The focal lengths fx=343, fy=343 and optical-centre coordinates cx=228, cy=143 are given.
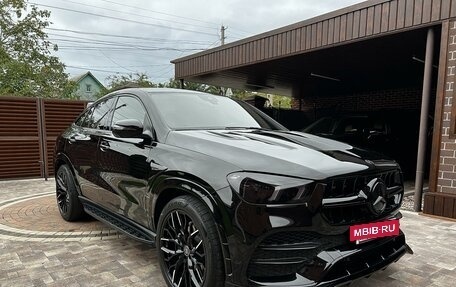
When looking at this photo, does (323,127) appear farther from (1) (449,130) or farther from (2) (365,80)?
(1) (449,130)

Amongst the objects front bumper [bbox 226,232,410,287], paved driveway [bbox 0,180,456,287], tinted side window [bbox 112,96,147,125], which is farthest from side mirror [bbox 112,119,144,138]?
front bumper [bbox 226,232,410,287]

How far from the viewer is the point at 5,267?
3.00 m

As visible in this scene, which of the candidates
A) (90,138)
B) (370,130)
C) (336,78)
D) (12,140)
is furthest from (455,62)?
(12,140)

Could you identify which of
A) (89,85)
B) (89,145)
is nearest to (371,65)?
(89,145)

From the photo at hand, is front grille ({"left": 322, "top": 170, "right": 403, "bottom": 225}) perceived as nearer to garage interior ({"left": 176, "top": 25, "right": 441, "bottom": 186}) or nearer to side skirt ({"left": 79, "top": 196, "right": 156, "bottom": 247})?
side skirt ({"left": 79, "top": 196, "right": 156, "bottom": 247})

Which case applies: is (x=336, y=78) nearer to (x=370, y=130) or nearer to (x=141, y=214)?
(x=370, y=130)

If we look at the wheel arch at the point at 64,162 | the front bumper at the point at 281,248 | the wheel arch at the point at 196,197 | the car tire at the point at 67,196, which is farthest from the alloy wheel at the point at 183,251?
the car tire at the point at 67,196

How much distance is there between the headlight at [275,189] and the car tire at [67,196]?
295cm

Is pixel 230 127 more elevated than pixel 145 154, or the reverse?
pixel 230 127

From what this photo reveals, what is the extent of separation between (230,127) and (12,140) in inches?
262

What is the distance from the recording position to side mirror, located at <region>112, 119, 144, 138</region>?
2713 millimetres

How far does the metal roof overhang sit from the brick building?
0.04ft

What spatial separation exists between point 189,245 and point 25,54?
63.1 feet

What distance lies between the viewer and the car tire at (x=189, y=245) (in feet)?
6.73
